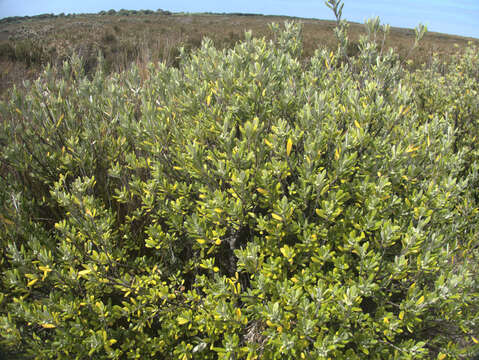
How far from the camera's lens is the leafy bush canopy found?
198cm

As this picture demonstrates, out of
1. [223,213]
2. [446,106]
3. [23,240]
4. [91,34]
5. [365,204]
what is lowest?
[23,240]

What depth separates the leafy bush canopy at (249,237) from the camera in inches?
78.0

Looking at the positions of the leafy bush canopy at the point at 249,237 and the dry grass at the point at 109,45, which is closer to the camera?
the leafy bush canopy at the point at 249,237

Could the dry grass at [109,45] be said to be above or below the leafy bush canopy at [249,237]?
above

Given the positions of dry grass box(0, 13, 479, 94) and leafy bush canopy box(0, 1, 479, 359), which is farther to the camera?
dry grass box(0, 13, 479, 94)

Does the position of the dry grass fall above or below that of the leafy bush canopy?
above

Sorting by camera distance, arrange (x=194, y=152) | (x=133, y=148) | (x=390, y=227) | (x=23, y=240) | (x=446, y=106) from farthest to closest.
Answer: (x=446, y=106), (x=133, y=148), (x=23, y=240), (x=194, y=152), (x=390, y=227)

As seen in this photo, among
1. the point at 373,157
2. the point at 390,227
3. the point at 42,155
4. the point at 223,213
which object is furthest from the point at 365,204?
the point at 42,155

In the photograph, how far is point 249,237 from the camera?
105 inches

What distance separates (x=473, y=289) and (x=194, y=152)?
216 cm

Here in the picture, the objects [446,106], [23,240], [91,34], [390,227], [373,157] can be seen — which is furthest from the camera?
[91,34]

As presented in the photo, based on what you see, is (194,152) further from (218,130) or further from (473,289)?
(473,289)

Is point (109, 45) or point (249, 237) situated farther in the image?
point (109, 45)

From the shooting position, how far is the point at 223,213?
216 cm
